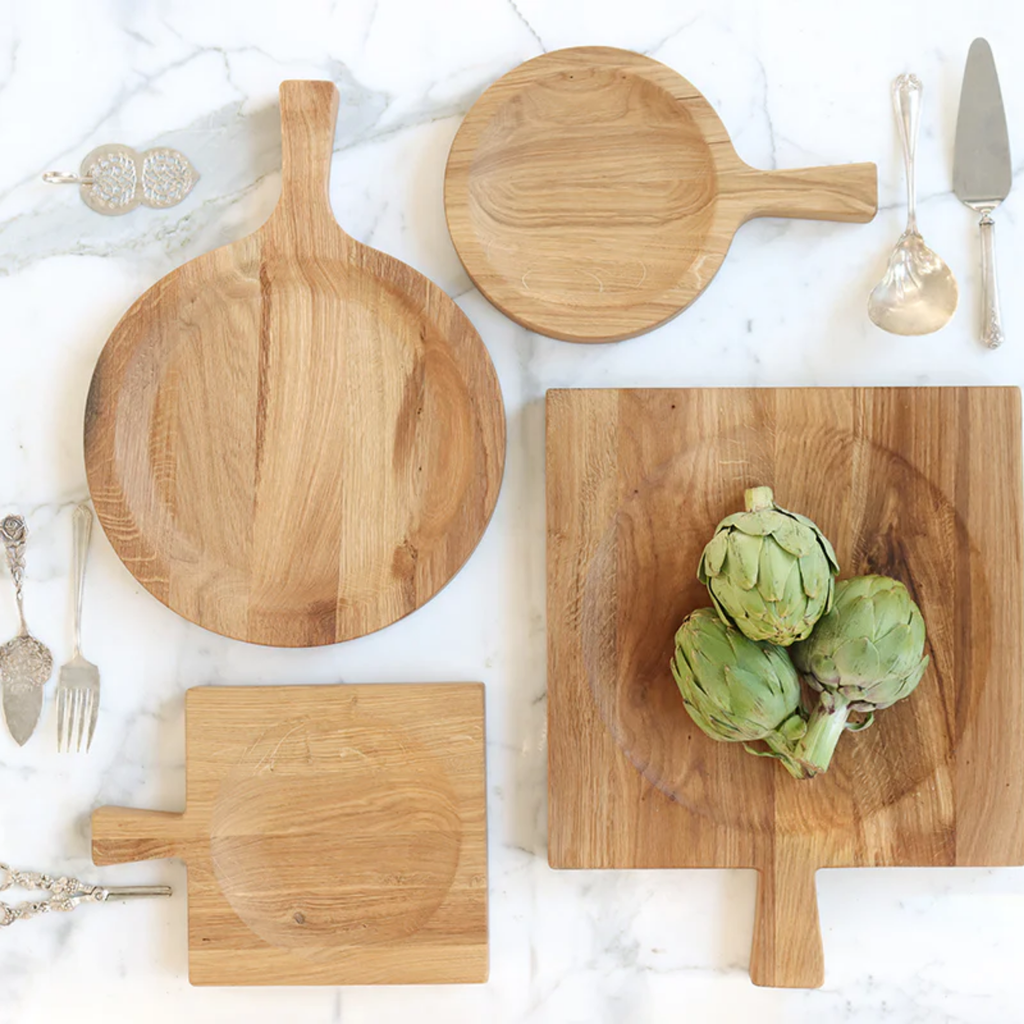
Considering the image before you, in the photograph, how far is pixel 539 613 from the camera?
922 millimetres

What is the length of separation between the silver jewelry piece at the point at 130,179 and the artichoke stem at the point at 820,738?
0.75 m

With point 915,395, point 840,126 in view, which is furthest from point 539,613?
point 840,126

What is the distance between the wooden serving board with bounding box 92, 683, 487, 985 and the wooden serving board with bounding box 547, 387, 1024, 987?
101 mm

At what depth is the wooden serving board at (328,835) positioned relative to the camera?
890mm

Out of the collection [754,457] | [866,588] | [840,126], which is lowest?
[866,588]

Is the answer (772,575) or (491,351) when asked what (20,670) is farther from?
(772,575)

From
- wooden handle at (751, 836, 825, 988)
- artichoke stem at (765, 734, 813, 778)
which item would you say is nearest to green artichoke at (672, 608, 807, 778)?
artichoke stem at (765, 734, 813, 778)

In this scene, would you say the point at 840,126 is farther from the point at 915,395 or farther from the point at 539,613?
the point at 539,613

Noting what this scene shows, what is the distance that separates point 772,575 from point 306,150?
0.56 metres

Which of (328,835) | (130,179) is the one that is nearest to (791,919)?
(328,835)

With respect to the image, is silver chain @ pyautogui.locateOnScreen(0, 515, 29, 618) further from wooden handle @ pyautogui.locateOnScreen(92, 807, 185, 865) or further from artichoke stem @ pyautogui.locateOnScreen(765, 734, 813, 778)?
artichoke stem @ pyautogui.locateOnScreen(765, 734, 813, 778)

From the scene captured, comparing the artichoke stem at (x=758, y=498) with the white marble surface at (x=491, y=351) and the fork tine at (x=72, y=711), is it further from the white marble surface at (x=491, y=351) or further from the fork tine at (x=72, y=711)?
the fork tine at (x=72, y=711)

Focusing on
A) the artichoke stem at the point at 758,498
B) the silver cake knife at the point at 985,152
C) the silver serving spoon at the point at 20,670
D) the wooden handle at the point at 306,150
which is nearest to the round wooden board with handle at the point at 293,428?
the wooden handle at the point at 306,150

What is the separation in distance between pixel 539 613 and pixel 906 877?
16.6 inches
